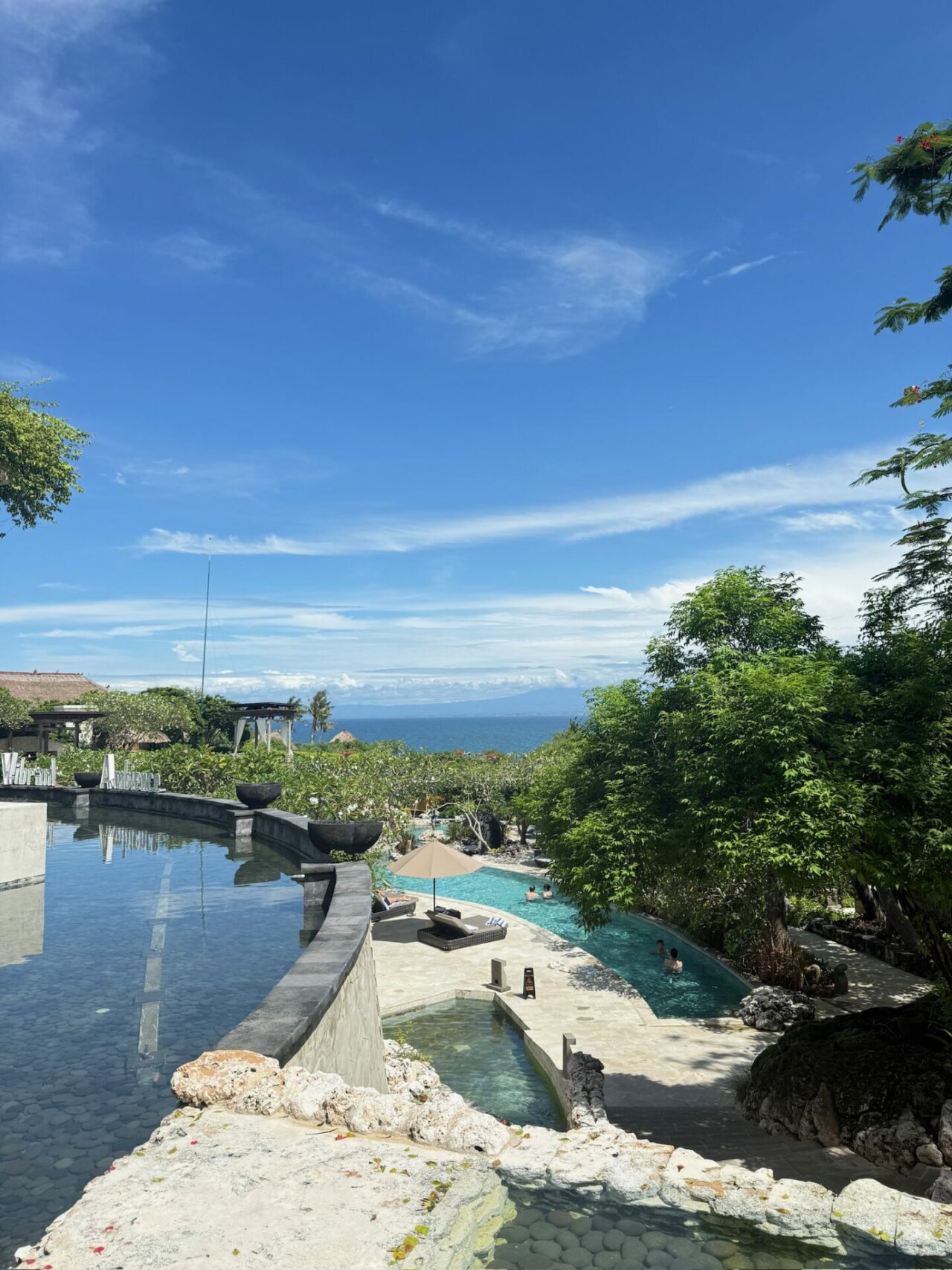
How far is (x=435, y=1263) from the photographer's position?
4453 mm

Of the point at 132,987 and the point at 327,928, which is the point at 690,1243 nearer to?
the point at 327,928

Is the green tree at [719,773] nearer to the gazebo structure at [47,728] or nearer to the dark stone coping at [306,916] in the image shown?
the dark stone coping at [306,916]

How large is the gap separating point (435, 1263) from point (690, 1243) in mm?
1608

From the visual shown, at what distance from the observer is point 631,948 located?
26.3m

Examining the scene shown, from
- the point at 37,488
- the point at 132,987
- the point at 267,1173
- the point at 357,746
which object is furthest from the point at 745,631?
the point at 357,746

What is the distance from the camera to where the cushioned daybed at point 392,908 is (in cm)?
2330

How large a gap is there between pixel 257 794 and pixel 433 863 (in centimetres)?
697

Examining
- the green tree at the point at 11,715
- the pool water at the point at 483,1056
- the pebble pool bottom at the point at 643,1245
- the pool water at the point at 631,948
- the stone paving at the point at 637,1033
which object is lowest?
the pool water at the point at 631,948

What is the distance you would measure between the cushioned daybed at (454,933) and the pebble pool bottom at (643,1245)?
671 inches

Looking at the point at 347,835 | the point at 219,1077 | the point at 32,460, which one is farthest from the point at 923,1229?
the point at 32,460

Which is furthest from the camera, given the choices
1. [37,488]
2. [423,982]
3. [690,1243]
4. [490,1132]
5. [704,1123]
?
[37,488]

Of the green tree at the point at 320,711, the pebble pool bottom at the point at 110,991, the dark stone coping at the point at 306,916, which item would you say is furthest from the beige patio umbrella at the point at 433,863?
the green tree at the point at 320,711

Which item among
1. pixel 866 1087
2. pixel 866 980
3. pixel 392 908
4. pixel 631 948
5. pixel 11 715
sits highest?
pixel 11 715

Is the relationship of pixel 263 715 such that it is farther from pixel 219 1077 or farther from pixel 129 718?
pixel 219 1077
